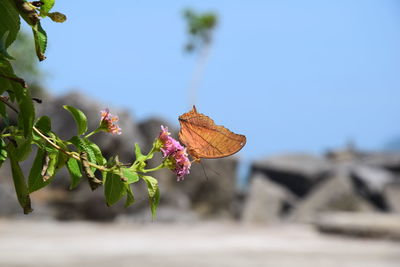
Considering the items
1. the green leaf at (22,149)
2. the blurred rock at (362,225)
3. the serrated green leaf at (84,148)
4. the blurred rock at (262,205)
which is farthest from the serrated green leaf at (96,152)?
the blurred rock at (262,205)

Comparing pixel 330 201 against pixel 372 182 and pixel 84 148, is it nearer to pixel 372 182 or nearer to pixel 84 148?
pixel 372 182

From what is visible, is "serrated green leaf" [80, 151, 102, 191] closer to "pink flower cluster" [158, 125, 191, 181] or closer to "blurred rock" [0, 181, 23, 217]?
"pink flower cluster" [158, 125, 191, 181]

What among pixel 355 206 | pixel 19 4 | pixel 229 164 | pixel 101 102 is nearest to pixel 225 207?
pixel 229 164

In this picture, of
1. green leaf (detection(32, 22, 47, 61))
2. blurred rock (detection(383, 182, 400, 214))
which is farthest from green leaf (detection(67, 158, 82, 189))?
blurred rock (detection(383, 182, 400, 214))

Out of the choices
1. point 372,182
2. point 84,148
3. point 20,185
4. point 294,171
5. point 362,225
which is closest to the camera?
point 20,185

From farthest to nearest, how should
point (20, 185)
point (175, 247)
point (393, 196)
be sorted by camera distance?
point (393, 196) → point (175, 247) → point (20, 185)

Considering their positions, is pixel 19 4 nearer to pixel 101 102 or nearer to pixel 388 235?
pixel 388 235

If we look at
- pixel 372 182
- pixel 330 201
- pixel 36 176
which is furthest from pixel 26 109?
pixel 372 182
